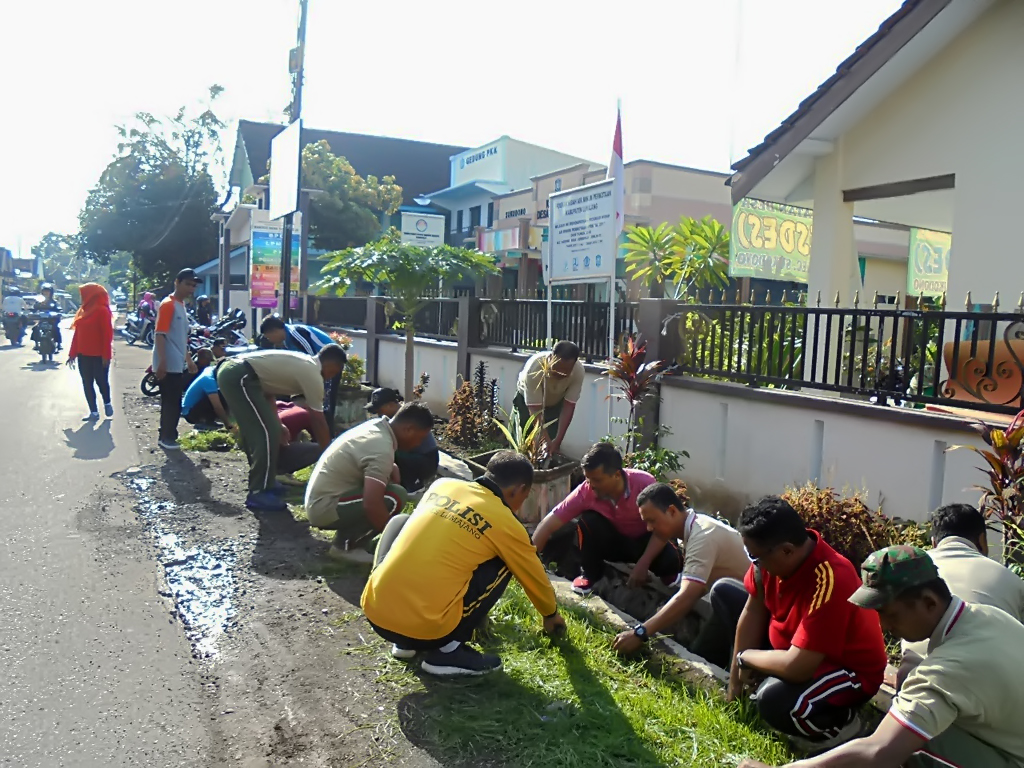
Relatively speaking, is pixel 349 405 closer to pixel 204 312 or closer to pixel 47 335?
pixel 204 312

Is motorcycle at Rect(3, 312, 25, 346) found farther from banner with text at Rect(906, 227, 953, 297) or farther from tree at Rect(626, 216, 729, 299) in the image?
banner with text at Rect(906, 227, 953, 297)

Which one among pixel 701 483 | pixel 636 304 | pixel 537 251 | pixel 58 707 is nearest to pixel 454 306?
pixel 636 304

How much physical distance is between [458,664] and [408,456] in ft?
7.99

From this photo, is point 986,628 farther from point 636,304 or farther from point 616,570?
point 636,304

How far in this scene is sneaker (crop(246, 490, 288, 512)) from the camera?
6.52 meters

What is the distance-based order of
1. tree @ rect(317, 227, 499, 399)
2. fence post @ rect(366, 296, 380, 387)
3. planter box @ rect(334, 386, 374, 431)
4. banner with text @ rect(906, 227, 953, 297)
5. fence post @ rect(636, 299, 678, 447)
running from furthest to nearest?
fence post @ rect(366, 296, 380, 387) → banner with text @ rect(906, 227, 953, 297) → planter box @ rect(334, 386, 374, 431) → tree @ rect(317, 227, 499, 399) → fence post @ rect(636, 299, 678, 447)

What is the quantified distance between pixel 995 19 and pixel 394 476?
6485 millimetres

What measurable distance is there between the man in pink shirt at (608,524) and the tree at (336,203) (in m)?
26.1

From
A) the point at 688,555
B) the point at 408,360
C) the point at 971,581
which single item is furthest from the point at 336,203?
the point at 971,581

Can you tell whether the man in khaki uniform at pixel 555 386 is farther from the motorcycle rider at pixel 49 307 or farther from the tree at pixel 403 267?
the motorcycle rider at pixel 49 307

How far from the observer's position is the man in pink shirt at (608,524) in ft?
15.1

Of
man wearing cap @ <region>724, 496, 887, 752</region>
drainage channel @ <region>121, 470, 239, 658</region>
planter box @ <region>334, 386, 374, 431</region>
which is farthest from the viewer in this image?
planter box @ <region>334, 386, 374, 431</region>

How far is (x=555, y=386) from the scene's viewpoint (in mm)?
6727

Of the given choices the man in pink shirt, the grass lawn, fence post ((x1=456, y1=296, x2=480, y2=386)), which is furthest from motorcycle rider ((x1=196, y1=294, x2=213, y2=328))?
the grass lawn
